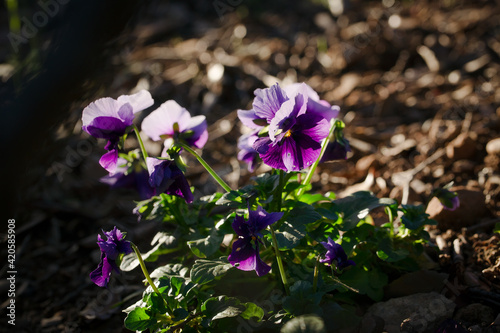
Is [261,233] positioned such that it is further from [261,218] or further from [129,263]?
[129,263]

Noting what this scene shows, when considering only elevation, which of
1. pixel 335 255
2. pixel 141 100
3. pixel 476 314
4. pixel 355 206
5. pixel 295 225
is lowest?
pixel 476 314

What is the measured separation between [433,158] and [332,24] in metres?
3.28

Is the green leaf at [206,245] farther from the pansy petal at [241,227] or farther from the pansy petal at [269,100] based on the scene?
→ the pansy petal at [269,100]

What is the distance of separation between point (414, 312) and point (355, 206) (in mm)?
430

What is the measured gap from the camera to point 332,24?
5.75 metres

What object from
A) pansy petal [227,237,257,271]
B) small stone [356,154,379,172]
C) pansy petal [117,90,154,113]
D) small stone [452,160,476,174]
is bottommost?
small stone [452,160,476,174]

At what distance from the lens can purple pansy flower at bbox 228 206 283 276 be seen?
155 cm

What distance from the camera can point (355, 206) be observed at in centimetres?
193

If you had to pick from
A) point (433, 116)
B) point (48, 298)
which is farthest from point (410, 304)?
point (433, 116)

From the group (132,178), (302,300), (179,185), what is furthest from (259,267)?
(132,178)

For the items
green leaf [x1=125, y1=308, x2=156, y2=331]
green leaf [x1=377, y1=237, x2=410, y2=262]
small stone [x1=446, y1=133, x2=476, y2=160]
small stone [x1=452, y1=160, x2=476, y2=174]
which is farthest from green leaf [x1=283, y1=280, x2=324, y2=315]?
small stone [x1=446, y1=133, x2=476, y2=160]

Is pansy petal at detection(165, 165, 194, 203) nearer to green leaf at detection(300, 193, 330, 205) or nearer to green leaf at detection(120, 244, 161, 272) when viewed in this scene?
green leaf at detection(120, 244, 161, 272)

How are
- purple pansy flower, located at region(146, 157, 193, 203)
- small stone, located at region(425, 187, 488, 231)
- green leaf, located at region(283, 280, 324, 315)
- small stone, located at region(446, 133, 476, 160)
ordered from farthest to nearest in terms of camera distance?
small stone, located at region(446, 133, 476, 160), small stone, located at region(425, 187, 488, 231), purple pansy flower, located at region(146, 157, 193, 203), green leaf, located at region(283, 280, 324, 315)

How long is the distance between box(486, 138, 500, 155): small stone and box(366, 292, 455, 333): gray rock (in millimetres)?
1180
